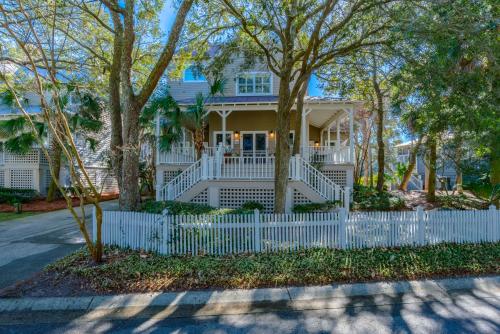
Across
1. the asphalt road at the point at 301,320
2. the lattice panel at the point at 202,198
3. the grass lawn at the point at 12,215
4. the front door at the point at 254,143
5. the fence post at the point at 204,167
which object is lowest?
the asphalt road at the point at 301,320

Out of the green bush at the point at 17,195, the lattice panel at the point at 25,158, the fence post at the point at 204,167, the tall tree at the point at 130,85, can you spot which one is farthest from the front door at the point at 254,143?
the lattice panel at the point at 25,158

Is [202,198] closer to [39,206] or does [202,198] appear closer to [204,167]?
[204,167]

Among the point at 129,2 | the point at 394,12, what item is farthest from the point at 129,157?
the point at 394,12

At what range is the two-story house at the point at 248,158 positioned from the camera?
11.4m

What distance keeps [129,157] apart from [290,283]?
5.21m

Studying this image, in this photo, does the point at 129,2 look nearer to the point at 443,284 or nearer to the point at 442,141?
the point at 443,284

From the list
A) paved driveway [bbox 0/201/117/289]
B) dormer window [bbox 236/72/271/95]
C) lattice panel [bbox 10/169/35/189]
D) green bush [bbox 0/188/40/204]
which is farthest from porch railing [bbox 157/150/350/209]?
lattice panel [bbox 10/169/35/189]

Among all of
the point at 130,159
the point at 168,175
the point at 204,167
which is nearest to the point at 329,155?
the point at 204,167

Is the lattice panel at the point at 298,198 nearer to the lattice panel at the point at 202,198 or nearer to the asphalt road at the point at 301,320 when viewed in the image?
the lattice panel at the point at 202,198

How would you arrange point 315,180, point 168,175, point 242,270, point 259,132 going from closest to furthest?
point 242,270
point 315,180
point 168,175
point 259,132

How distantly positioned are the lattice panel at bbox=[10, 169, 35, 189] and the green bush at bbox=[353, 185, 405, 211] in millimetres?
18828

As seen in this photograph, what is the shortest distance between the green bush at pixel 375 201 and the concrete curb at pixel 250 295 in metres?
6.21

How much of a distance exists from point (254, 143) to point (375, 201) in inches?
264

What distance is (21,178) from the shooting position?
1855 centimetres
